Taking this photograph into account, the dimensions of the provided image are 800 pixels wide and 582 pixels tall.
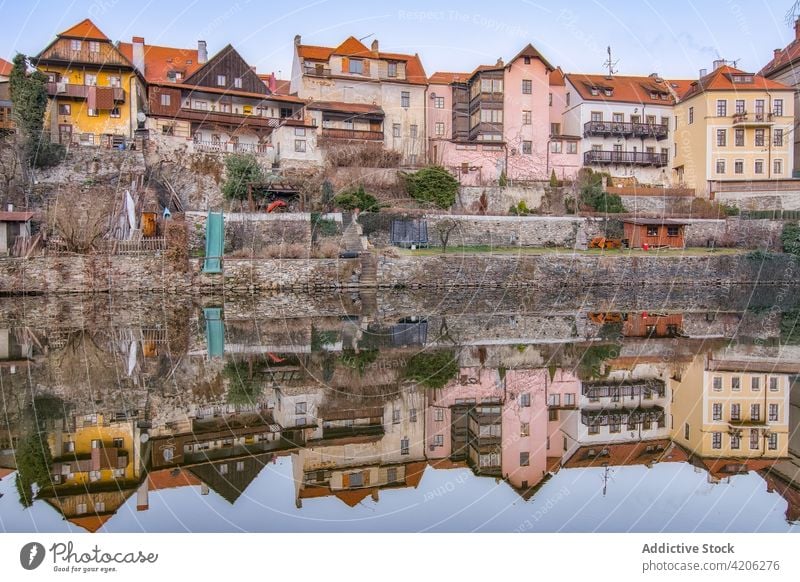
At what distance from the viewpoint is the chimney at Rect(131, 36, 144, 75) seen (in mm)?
39050

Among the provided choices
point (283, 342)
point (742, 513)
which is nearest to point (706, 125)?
point (283, 342)

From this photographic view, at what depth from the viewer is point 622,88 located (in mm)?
Result: 44375

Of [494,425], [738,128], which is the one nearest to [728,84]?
[738,128]

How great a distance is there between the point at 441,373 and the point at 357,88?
3234cm

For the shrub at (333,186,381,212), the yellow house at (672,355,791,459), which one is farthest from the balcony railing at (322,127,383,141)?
the yellow house at (672,355,791,459)

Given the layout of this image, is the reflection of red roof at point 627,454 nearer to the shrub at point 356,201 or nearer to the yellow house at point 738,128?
the shrub at point 356,201

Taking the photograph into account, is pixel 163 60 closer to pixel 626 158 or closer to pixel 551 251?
pixel 551 251

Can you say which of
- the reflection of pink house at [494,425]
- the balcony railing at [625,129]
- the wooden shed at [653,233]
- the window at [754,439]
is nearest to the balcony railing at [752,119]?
the balcony railing at [625,129]

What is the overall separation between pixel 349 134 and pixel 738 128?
947 inches

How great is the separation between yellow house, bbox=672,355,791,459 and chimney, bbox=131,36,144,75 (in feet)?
120

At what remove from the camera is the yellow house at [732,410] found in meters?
7.71
